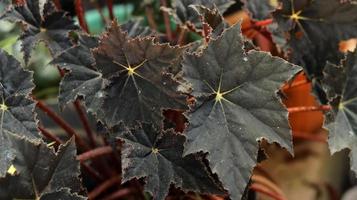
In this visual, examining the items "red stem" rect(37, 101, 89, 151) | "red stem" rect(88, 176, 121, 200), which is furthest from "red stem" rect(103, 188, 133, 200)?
"red stem" rect(37, 101, 89, 151)

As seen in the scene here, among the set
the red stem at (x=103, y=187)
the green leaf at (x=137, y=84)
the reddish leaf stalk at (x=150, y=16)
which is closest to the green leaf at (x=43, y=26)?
the green leaf at (x=137, y=84)

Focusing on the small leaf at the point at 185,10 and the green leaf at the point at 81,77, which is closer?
the green leaf at the point at 81,77

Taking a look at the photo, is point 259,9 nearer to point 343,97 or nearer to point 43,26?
point 343,97

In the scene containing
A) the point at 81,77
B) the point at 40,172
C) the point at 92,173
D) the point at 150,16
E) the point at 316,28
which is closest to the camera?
the point at 40,172

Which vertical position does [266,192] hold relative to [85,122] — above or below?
below

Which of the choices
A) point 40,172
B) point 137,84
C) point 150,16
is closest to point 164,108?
point 137,84

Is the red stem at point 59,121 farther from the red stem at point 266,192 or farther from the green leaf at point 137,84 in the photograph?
the red stem at point 266,192

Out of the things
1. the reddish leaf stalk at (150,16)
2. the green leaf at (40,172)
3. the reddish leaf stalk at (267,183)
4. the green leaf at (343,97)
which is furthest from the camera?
the reddish leaf stalk at (150,16)
